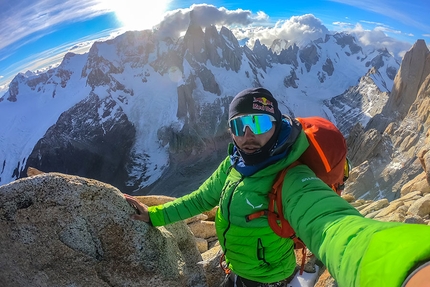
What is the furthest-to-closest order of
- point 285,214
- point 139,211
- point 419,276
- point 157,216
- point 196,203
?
point 139,211
point 157,216
point 196,203
point 285,214
point 419,276

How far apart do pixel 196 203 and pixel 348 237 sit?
312 cm

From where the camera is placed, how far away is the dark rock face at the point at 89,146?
531 ft

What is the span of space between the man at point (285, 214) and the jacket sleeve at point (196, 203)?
0.02m

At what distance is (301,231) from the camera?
9.19 ft

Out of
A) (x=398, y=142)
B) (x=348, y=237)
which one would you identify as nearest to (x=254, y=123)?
(x=348, y=237)

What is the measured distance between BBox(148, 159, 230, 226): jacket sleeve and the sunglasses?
779mm

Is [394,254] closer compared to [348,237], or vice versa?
[394,254]

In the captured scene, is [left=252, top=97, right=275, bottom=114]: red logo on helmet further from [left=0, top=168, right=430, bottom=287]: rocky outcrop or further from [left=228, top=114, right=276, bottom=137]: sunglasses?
[left=0, top=168, right=430, bottom=287]: rocky outcrop

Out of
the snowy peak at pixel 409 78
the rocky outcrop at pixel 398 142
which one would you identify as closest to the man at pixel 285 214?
the rocky outcrop at pixel 398 142

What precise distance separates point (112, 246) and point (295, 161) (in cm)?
383

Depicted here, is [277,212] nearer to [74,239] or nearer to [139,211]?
[139,211]

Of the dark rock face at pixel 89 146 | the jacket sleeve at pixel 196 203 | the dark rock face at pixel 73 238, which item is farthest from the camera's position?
the dark rock face at pixel 89 146

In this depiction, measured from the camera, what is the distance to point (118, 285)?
5.44 meters

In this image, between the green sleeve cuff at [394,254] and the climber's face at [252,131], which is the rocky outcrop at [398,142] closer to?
the climber's face at [252,131]
